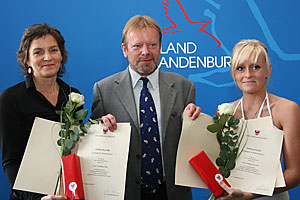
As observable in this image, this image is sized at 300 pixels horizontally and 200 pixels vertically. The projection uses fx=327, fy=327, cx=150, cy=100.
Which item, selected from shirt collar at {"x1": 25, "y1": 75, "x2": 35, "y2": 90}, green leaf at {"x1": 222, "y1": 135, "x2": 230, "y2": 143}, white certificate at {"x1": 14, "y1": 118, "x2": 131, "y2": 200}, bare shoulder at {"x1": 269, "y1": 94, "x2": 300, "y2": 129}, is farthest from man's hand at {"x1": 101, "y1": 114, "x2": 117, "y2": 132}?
bare shoulder at {"x1": 269, "y1": 94, "x2": 300, "y2": 129}

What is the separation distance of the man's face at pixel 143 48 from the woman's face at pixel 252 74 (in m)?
0.51

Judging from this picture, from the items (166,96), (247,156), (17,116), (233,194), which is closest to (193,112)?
(166,96)

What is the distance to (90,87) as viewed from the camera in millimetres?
3619

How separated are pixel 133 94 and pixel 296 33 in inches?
88.6

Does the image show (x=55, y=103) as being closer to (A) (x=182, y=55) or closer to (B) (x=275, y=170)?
(B) (x=275, y=170)

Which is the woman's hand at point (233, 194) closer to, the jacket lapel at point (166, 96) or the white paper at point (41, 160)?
the jacket lapel at point (166, 96)

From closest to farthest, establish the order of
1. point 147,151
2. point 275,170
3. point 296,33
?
point 275,170 < point 147,151 < point 296,33

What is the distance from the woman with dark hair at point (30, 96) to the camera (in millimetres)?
1757

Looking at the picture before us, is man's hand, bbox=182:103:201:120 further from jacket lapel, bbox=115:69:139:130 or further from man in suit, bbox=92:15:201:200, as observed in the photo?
jacket lapel, bbox=115:69:139:130

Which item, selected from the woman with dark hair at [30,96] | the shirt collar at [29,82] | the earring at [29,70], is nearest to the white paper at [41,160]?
the woman with dark hair at [30,96]

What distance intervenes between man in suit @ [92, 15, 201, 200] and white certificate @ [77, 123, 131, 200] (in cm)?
17

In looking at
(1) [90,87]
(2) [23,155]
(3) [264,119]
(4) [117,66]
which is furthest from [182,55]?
(2) [23,155]

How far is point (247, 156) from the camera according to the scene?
174cm

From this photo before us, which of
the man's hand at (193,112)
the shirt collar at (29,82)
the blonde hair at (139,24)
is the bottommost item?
the man's hand at (193,112)
